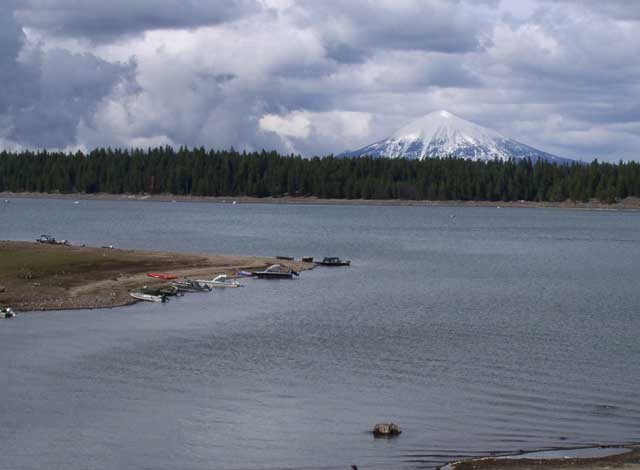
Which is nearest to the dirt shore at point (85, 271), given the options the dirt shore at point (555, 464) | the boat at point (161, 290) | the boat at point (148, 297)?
the boat at point (148, 297)

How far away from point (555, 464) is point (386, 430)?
5.49 meters

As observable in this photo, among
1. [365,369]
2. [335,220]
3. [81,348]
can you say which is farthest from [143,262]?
[335,220]

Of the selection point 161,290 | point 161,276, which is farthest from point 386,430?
point 161,276

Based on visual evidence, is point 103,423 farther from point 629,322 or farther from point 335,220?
point 335,220

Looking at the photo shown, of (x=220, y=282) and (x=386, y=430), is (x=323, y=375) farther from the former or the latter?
(x=220, y=282)

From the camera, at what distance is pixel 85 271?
67.8 metres

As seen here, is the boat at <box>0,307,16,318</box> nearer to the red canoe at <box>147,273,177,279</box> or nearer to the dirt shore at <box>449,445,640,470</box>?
the red canoe at <box>147,273,177,279</box>

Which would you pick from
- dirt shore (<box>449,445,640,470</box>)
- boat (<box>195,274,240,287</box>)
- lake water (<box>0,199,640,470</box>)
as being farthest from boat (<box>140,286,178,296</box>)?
dirt shore (<box>449,445,640,470</box>)

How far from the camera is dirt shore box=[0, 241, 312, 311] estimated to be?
5612cm

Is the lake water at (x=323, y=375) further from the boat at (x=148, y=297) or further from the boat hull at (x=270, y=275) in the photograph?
the boat hull at (x=270, y=275)

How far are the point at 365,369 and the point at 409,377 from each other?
2.17 meters

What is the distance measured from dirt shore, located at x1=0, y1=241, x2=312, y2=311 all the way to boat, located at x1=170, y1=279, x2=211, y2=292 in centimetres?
114

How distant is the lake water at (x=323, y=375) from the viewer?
1177 inches

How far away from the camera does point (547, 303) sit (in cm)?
6506
